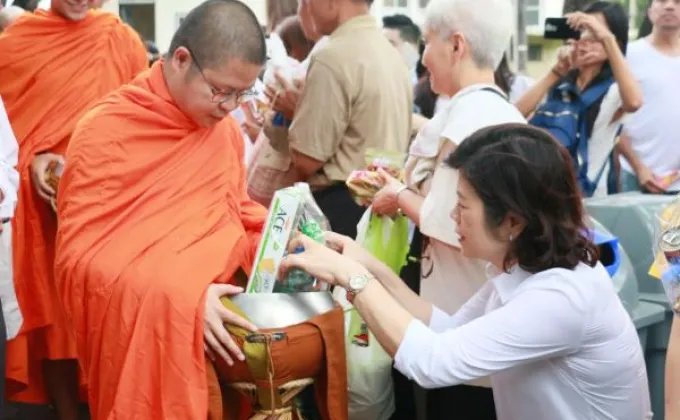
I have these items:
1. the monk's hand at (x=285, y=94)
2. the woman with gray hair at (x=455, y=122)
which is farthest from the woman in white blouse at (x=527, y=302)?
the monk's hand at (x=285, y=94)

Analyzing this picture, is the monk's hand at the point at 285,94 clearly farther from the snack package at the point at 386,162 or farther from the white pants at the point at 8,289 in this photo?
the white pants at the point at 8,289

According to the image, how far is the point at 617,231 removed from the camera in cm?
401

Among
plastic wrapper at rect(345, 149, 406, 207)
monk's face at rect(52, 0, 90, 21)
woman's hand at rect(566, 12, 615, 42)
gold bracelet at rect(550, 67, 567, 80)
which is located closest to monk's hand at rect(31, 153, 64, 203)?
monk's face at rect(52, 0, 90, 21)

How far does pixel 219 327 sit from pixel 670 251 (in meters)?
1.05

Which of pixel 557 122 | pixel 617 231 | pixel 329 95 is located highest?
pixel 329 95

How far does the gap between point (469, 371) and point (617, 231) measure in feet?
6.17

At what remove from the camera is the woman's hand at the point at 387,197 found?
3047 millimetres

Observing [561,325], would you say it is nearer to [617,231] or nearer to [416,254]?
[416,254]

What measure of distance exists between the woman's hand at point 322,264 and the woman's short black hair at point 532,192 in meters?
0.33

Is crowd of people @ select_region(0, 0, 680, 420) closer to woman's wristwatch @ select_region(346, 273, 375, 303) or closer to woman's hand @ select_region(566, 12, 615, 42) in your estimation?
woman's wristwatch @ select_region(346, 273, 375, 303)

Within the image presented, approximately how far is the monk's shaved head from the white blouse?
0.82m

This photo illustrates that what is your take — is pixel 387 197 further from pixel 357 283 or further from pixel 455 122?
pixel 357 283

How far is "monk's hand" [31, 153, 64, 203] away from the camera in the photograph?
12.2ft

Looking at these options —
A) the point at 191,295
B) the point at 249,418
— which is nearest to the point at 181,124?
the point at 191,295
